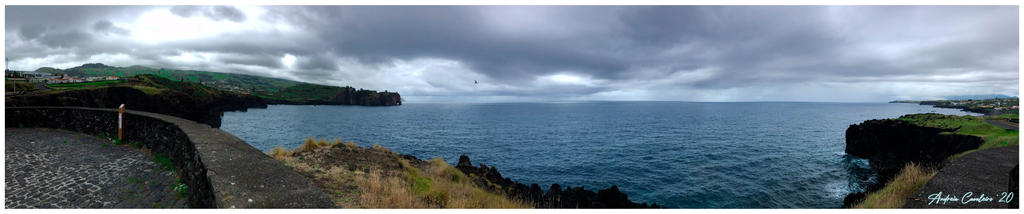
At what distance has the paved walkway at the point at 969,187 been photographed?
20.6 ft

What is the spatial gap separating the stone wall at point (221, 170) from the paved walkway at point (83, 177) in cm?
44

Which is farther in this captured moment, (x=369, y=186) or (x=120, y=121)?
(x=120, y=121)

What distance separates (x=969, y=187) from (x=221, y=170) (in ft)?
48.5

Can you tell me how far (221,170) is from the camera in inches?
213

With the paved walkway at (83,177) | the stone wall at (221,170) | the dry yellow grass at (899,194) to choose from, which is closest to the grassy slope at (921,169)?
the dry yellow grass at (899,194)

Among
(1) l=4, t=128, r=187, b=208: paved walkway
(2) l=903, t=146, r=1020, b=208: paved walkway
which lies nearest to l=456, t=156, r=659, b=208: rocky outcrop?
(2) l=903, t=146, r=1020, b=208: paved walkway

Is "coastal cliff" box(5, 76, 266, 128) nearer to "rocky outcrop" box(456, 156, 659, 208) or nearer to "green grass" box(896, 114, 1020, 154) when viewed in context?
"rocky outcrop" box(456, 156, 659, 208)

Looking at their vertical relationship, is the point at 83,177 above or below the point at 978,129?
below

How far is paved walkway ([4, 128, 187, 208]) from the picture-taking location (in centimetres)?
598

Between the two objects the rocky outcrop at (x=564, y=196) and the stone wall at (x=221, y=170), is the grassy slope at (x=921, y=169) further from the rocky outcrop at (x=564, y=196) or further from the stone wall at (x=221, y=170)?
the stone wall at (x=221, y=170)

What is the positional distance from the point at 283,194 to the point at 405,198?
6.70 feet

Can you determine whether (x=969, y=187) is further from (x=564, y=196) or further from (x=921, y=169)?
(x=564, y=196)

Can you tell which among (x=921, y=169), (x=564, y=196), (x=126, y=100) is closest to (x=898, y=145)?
(x=921, y=169)

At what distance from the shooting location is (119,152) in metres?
9.30
